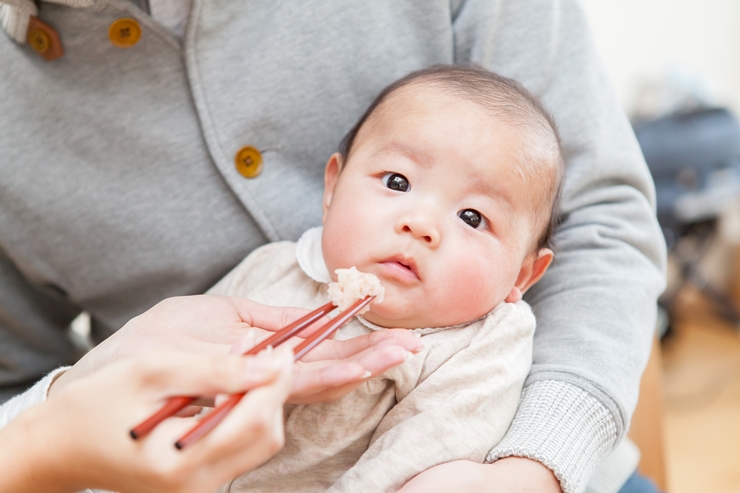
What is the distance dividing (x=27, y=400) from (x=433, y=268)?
22.4 inches

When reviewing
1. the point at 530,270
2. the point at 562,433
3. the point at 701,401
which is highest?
the point at 530,270

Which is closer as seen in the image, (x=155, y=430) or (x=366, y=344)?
(x=155, y=430)

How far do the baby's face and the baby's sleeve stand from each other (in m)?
0.05

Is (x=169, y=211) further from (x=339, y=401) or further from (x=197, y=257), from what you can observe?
(x=339, y=401)

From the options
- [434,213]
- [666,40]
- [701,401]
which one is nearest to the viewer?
[434,213]

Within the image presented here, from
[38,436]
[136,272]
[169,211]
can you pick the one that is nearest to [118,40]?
[169,211]

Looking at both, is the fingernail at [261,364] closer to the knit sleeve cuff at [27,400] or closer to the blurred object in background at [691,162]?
the knit sleeve cuff at [27,400]

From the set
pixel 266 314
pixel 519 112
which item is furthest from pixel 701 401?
pixel 266 314

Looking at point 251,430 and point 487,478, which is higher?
point 251,430

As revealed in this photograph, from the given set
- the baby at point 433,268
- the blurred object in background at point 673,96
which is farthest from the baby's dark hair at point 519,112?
the blurred object in background at point 673,96

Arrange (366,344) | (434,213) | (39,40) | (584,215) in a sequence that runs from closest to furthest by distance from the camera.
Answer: (366,344), (434,213), (39,40), (584,215)

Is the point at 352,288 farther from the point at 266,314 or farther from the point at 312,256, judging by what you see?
the point at 312,256

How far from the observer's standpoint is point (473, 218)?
896 mm

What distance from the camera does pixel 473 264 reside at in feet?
2.83
